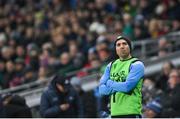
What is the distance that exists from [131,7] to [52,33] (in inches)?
91.2

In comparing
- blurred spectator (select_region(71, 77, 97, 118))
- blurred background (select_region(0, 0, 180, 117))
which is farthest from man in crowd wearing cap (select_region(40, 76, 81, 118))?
blurred spectator (select_region(71, 77, 97, 118))

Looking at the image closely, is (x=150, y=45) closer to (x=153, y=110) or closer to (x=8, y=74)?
(x=8, y=74)

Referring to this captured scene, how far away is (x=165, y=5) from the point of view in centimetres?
1905

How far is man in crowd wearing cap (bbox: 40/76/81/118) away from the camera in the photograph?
1242 cm

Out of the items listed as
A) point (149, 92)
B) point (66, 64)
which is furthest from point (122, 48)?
point (66, 64)

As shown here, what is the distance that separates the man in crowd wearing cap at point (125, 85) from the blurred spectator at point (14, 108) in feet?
11.0

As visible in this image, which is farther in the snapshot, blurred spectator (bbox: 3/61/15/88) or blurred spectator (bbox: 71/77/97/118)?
blurred spectator (bbox: 3/61/15/88)

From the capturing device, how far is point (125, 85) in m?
8.87

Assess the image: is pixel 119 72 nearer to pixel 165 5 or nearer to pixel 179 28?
pixel 179 28

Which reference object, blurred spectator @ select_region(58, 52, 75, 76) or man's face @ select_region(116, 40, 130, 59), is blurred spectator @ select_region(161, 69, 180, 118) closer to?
man's face @ select_region(116, 40, 130, 59)

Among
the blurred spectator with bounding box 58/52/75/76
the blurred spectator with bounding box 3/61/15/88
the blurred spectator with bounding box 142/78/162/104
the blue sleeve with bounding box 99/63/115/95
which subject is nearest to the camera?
the blue sleeve with bounding box 99/63/115/95

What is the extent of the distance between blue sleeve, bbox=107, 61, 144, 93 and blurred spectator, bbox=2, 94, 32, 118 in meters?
3.45

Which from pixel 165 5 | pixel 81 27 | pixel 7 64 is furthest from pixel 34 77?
pixel 165 5

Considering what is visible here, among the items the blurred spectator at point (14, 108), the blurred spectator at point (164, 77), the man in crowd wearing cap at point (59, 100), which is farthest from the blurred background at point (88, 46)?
the man in crowd wearing cap at point (59, 100)
